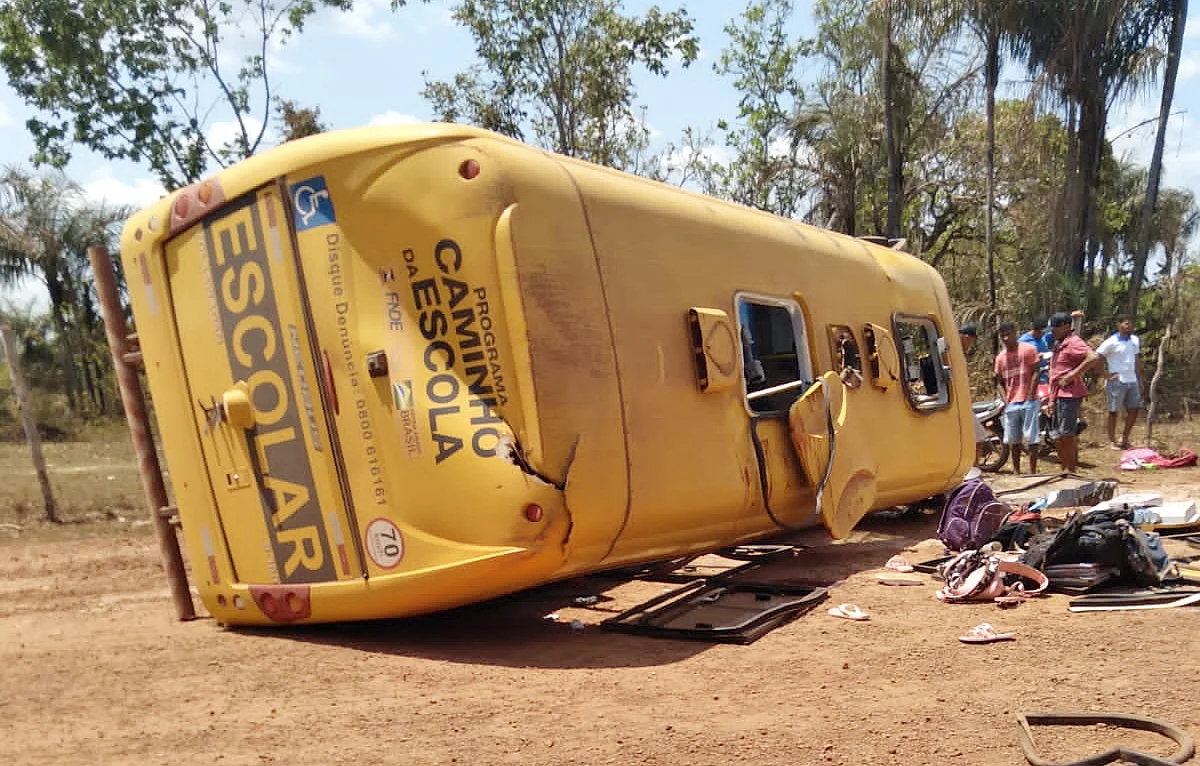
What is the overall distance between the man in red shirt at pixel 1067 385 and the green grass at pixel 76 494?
30.2ft

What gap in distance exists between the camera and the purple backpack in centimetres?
649

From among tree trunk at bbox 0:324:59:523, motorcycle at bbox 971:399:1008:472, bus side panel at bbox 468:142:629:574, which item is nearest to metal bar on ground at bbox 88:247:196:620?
bus side panel at bbox 468:142:629:574

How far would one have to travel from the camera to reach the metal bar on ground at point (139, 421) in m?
5.11

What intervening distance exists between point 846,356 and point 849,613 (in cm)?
206

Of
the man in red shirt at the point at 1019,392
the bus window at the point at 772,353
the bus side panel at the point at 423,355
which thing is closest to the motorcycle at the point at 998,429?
the man in red shirt at the point at 1019,392

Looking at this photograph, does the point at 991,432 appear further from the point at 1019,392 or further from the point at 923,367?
the point at 923,367

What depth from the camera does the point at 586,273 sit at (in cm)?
453

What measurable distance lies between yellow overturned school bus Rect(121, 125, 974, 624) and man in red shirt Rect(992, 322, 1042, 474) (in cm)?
649

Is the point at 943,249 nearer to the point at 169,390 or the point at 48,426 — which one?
the point at 169,390

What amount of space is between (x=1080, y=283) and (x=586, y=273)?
1482cm

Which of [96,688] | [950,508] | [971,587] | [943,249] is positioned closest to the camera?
[96,688]

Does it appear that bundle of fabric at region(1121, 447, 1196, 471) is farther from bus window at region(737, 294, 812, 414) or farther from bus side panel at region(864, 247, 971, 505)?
bus window at region(737, 294, 812, 414)

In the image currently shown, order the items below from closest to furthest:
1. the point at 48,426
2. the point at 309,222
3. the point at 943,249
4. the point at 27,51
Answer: the point at 309,222, the point at 27,51, the point at 943,249, the point at 48,426

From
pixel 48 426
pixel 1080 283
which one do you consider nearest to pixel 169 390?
pixel 1080 283
